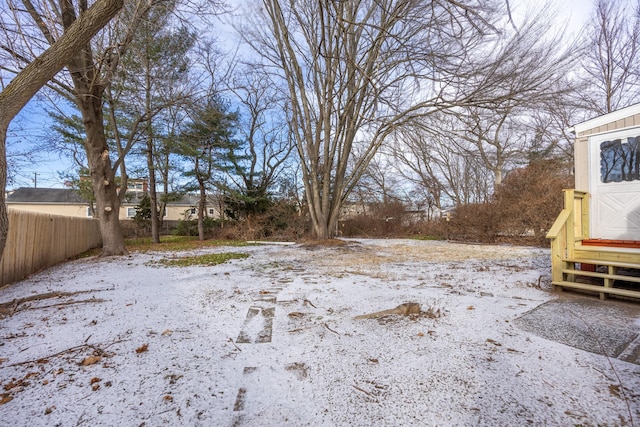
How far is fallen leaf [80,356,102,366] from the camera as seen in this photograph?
6.26ft

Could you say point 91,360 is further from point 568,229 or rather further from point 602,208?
point 602,208

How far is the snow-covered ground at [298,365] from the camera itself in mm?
1449

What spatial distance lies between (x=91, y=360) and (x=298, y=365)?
4.72 feet

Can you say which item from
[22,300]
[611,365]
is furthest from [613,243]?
[22,300]

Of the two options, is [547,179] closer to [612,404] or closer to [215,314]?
[612,404]

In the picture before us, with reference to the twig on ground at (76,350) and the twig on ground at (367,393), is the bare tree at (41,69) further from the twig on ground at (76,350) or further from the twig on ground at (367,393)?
the twig on ground at (367,393)

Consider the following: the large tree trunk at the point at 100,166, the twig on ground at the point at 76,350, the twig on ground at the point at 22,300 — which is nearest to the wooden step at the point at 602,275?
the twig on ground at the point at 76,350

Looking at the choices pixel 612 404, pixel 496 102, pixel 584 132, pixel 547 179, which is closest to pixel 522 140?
pixel 547 179

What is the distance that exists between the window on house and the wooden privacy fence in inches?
344

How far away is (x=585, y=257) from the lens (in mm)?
3691

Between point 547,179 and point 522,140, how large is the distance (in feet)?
27.1

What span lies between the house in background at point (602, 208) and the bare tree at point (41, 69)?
5594 mm

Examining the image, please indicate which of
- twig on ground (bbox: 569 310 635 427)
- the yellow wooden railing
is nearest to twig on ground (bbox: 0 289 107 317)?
twig on ground (bbox: 569 310 635 427)

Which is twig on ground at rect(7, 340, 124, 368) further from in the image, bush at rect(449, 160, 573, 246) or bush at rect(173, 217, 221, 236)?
bush at rect(173, 217, 221, 236)
